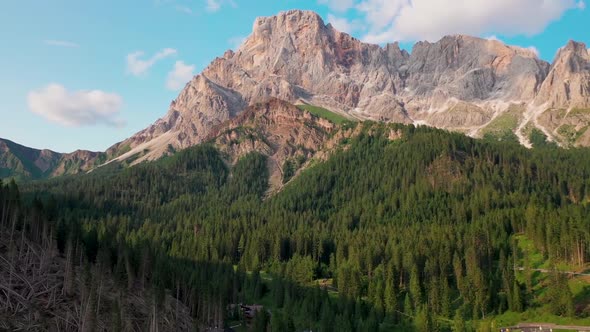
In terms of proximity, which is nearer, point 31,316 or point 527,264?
point 31,316

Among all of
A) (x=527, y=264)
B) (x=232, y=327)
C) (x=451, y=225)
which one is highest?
(x=451, y=225)

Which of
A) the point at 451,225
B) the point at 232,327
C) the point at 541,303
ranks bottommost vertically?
the point at 232,327

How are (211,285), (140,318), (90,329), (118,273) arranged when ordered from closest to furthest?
(90,329) < (140,318) < (118,273) < (211,285)

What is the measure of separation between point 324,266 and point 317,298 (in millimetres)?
49863

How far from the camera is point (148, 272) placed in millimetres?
105062

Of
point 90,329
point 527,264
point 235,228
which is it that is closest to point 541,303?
point 527,264

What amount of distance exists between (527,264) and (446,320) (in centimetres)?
2969

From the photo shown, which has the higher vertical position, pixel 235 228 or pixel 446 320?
pixel 235 228

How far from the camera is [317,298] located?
113 meters

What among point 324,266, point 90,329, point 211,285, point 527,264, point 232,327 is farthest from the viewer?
point 324,266

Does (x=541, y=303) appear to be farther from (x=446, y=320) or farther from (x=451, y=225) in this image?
(x=451, y=225)

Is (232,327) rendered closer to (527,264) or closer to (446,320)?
(446,320)

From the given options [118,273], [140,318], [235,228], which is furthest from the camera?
[235,228]

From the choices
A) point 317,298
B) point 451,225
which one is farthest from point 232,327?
point 451,225
